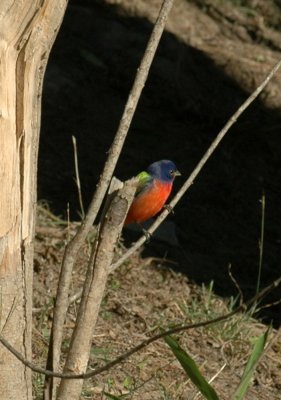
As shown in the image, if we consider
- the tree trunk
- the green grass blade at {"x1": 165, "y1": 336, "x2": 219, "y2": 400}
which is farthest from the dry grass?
the green grass blade at {"x1": 165, "y1": 336, "x2": 219, "y2": 400}

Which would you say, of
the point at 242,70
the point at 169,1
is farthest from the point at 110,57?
the point at 169,1

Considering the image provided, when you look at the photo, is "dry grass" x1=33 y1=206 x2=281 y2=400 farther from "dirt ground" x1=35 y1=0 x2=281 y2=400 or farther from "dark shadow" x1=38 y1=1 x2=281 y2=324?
"dark shadow" x1=38 y1=1 x2=281 y2=324

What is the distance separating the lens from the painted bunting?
596 cm

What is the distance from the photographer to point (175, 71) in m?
8.69

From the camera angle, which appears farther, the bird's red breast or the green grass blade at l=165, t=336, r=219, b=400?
the bird's red breast

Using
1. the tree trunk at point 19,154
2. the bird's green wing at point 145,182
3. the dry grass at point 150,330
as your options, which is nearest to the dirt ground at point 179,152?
the dry grass at point 150,330

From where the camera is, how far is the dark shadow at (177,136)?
669 cm

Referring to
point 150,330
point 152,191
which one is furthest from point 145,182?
point 150,330

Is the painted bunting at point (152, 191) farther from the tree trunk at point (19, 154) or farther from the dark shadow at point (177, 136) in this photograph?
the tree trunk at point (19, 154)

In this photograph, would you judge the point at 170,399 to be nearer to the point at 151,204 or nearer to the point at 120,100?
the point at 151,204

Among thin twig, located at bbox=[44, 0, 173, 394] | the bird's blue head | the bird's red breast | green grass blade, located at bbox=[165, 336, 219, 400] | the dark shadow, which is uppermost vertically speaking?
thin twig, located at bbox=[44, 0, 173, 394]

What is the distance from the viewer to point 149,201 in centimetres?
597

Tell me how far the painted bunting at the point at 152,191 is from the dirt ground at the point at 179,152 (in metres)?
0.34

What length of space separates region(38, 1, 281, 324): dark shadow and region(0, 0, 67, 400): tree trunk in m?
2.74
